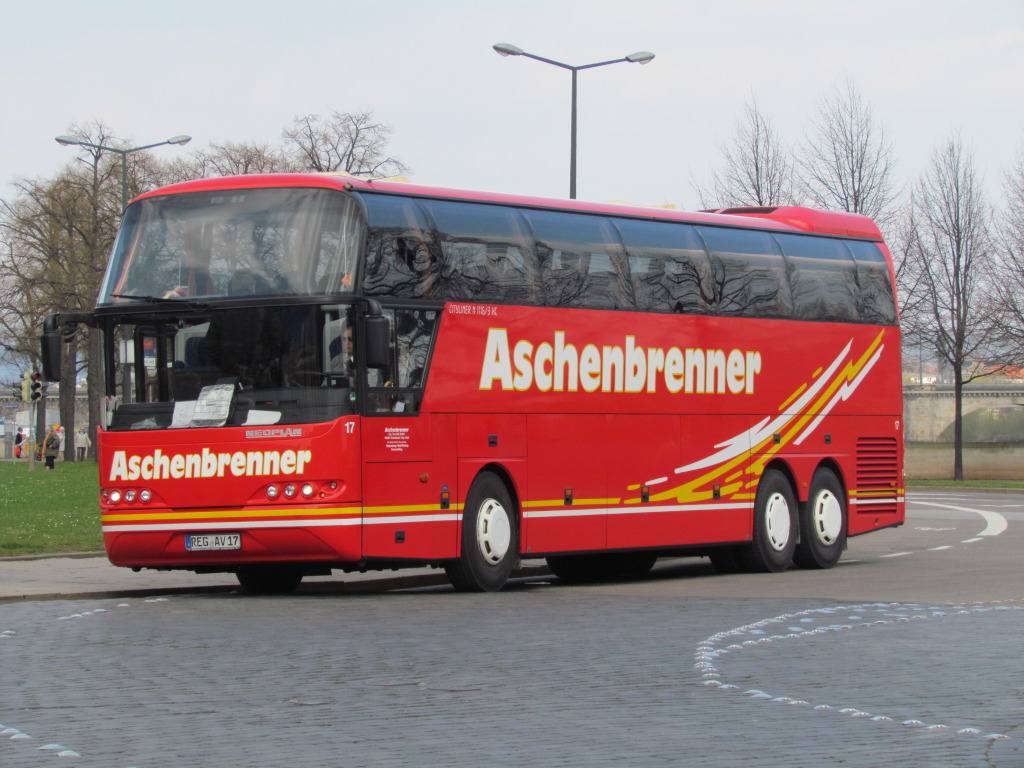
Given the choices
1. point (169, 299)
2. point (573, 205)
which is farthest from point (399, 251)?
point (573, 205)

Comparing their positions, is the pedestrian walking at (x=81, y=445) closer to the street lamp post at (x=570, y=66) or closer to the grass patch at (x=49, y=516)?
the grass patch at (x=49, y=516)

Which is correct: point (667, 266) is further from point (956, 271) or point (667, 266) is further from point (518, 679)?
point (956, 271)

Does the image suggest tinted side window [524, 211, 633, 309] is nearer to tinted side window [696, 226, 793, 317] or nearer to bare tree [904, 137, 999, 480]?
tinted side window [696, 226, 793, 317]

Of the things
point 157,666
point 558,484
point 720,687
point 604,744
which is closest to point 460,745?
point 604,744

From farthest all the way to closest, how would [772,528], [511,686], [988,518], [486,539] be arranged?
[988,518], [772,528], [486,539], [511,686]

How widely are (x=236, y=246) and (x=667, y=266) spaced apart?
5.39 metres

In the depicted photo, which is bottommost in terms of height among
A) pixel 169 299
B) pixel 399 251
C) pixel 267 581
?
pixel 267 581

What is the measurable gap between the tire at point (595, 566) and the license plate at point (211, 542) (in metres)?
A: 5.81

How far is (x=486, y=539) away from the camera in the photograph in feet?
55.7

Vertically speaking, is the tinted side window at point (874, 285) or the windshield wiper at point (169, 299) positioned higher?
the tinted side window at point (874, 285)

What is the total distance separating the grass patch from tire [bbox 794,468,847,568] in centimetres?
881

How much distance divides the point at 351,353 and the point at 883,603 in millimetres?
5196

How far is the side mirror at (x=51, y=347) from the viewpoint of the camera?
1611 centimetres

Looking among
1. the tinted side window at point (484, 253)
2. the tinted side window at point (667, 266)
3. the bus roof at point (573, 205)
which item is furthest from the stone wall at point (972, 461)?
the tinted side window at point (484, 253)
